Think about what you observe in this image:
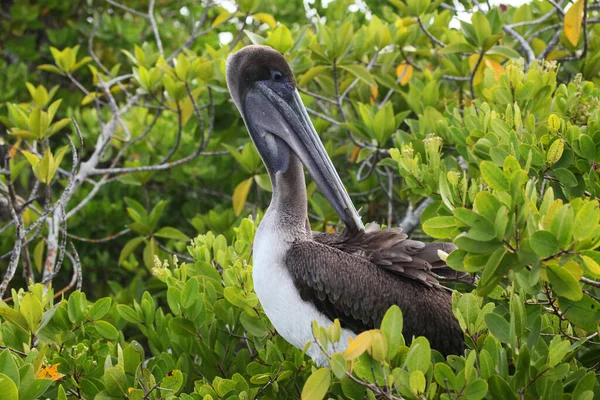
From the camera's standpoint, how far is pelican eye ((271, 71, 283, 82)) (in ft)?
11.7

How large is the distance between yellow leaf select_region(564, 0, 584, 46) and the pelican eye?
162 centimetres

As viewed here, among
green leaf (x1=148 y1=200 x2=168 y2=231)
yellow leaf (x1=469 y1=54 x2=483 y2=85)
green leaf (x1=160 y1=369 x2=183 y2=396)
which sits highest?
yellow leaf (x1=469 y1=54 x2=483 y2=85)

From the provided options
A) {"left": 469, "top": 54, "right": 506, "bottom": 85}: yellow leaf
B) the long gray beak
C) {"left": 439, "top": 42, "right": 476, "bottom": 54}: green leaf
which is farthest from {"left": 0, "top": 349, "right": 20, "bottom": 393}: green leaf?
{"left": 439, "top": 42, "right": 476, "bottom": 54}: green leaf

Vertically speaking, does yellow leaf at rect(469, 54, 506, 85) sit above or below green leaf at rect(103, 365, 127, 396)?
above

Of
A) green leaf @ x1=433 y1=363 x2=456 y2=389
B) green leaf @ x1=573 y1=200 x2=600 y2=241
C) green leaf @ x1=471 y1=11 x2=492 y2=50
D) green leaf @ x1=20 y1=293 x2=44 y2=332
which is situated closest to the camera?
green leaf @ x1=573 y1=200 x2=600 y2=241

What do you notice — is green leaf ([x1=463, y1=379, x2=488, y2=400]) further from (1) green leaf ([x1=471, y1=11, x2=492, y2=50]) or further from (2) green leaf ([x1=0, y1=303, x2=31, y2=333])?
(1) green leaf ([x1=471, y1=11, x2=492, y2=50])

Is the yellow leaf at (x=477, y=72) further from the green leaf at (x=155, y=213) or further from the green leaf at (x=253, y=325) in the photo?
the green leaf at (x=253, y=325)

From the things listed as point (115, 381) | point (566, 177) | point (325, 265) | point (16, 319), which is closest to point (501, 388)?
point (566, 177)

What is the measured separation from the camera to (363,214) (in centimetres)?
548

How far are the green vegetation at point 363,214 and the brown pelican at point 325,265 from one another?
6.6 inches

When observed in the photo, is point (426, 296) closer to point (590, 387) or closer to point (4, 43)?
point (590, 387)

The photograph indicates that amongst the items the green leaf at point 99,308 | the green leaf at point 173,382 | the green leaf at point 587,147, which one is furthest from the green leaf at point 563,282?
the green leaf at point 99,308

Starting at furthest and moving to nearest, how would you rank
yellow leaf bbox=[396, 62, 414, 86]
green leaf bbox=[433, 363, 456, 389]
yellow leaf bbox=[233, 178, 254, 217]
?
yellow leaf bbox=[396, 62, 414, 86] → yellow leaf bbox=[233, 178, 254, 217] → green leaf bbox=[433, 363, 456, 389]

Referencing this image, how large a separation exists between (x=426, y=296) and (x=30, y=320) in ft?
5.00
